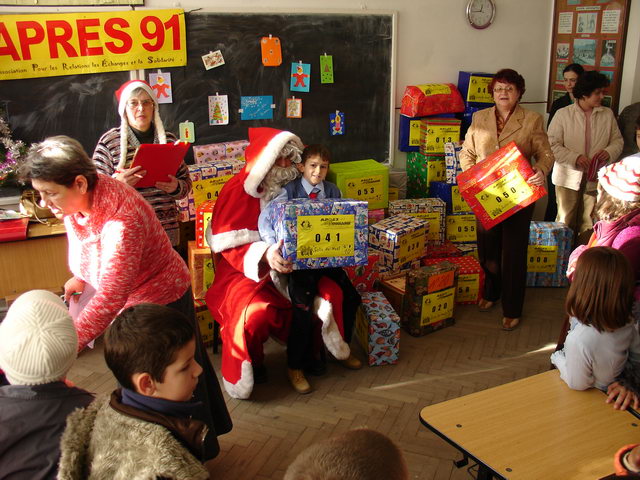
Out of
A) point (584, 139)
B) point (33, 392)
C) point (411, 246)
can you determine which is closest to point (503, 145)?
Answer: point (411, 246)

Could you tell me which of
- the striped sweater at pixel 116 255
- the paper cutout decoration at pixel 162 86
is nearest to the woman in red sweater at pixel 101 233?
the striped sweater at pixel 116 255

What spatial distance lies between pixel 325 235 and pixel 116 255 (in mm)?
1300

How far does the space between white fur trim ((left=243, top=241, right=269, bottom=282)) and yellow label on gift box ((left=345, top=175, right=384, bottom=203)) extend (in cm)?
176

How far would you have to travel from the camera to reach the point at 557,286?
5.42 metres

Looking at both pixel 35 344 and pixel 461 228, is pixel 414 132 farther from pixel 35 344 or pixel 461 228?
pixel 35 344

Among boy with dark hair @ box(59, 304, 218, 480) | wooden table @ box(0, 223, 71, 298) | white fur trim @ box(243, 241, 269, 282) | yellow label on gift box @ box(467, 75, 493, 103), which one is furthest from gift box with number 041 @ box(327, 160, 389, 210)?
boy with dark hair @ box(59, 304, 218, 480)

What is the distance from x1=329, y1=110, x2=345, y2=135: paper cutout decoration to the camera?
5.68 m

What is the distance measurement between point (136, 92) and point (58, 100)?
1155mm

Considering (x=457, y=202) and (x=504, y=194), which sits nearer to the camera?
(x=504, y=194)

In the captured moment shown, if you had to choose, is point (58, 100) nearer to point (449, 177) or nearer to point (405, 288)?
point (405, 288)

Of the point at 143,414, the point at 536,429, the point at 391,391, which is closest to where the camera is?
the point at 143,414

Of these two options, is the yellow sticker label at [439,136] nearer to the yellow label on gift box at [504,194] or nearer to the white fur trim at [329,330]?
the yellow label on gift box at [504,194]

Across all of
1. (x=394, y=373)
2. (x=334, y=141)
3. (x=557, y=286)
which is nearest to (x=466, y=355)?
(x=394, y=373)

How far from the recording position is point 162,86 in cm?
486
